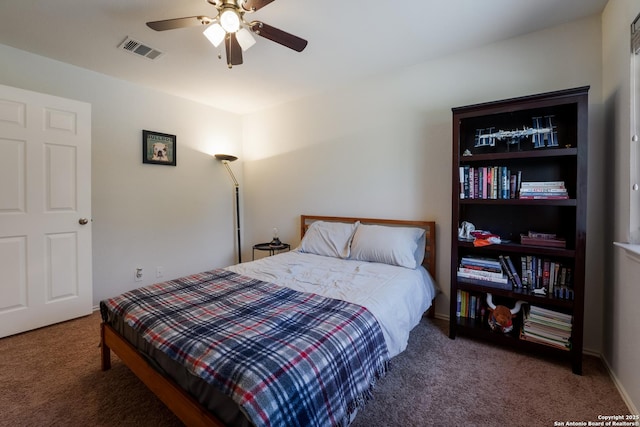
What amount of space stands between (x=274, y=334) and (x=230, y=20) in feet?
5.72

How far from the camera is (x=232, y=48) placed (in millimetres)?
1876

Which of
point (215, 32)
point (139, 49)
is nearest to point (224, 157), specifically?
point (139, 49)

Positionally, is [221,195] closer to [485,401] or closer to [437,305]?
[437,305]

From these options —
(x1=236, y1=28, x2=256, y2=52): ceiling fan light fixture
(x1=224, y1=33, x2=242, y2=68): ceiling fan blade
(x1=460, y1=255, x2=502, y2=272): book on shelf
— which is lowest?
(x1=460, y1=255, x2=502, y2=272): book on shelf

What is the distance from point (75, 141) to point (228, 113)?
1901 millimetres

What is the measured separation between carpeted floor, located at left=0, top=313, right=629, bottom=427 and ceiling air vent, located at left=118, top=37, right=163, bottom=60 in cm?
245

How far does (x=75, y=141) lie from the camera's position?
255 cm

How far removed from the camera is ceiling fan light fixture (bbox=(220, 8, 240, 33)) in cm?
158

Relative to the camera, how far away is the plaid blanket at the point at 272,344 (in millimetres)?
979

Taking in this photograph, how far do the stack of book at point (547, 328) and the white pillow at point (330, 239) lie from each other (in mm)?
1474

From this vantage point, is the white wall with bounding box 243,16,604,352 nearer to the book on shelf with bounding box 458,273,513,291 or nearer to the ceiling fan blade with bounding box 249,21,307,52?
the book on shelf with bounding box 458,273,513,291

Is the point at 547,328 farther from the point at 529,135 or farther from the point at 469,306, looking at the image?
the point at 529,135

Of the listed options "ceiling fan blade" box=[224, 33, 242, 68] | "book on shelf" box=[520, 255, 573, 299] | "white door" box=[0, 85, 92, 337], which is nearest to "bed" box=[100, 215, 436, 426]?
"book on shelf" box=[520, 255, 573, 299]

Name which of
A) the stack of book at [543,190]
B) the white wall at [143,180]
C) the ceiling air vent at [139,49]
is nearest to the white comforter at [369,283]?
the stack of book at [543,190]
